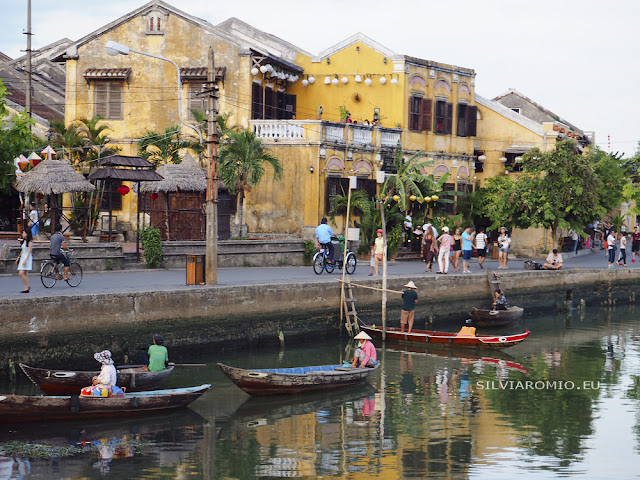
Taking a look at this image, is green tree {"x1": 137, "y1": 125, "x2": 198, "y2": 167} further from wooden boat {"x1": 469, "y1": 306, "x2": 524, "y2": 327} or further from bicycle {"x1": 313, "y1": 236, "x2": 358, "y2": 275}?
wooden boat {"x1": 469, "y1": 306, "x2": 524, "y2": 327}

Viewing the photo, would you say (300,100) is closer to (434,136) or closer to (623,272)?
(434,136)

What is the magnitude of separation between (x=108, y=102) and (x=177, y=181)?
832cm

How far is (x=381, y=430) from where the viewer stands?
Result: 63.3 feet

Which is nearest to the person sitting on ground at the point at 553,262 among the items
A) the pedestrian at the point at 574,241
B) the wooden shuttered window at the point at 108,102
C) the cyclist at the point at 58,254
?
the pedestrian at the point at 574,241

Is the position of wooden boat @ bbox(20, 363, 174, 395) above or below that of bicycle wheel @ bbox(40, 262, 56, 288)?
below

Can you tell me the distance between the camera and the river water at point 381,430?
54.1ft

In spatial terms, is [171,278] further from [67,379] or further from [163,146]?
[163,146]

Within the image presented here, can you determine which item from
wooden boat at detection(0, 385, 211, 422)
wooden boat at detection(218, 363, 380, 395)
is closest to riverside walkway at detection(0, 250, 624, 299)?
wooden boat at detection(0, 385, 211, 422)

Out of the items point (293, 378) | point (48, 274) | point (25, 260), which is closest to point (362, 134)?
point (48, 274)

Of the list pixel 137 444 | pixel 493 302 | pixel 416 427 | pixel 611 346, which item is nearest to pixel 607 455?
pixel 416 427

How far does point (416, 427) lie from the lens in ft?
64.1

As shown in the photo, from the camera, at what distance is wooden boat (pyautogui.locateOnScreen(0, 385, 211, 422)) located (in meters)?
18.0

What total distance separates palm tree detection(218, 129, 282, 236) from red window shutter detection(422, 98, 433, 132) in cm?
1035

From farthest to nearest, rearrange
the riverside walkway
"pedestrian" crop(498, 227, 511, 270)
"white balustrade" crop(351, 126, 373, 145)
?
"white balustrade" crop(351, 126, 373, 145)
"pedestrian" crop(498, 227, 511, 270)
the riverside walkway
